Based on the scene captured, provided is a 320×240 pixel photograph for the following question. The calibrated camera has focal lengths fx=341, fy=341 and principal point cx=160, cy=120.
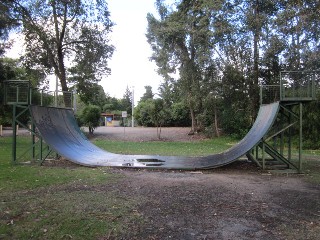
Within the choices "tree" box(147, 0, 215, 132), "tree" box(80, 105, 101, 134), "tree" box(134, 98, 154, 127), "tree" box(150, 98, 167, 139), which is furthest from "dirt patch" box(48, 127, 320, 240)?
"tree" box(134, 98, 154, 127)

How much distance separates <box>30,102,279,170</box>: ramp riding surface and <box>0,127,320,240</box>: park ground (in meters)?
1.02

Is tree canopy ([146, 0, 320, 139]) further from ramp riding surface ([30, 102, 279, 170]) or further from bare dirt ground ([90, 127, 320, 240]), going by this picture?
bare dirt ground ([90, 127, 320, 240])

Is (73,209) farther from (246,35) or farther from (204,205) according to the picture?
(246,35)

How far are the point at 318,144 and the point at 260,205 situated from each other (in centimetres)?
1628

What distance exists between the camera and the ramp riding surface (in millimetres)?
11305

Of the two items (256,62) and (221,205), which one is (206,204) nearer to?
(221,205)

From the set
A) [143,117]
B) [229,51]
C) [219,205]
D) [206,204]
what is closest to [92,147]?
[206,204]

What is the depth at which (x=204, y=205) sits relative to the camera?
651 cm

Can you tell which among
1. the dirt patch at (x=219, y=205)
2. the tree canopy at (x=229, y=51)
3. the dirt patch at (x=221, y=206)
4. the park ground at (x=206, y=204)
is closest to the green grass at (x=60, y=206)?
the park ground at (x=206, y=204)

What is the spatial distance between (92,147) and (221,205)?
9550 millimetres

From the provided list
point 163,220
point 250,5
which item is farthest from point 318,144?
point 163,220

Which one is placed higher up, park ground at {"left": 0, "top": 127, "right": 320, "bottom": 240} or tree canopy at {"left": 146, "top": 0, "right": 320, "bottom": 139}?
tree canopy at {"left": 146, "top": 0, "right": 320, "bottom": 139}

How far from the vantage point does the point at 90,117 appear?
2966cm

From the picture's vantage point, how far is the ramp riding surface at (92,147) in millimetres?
11305
